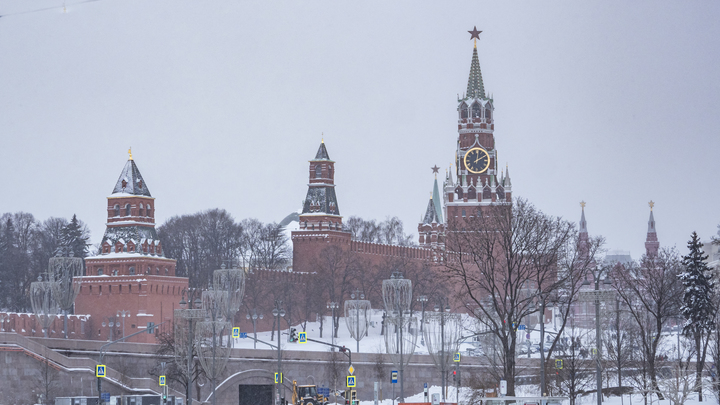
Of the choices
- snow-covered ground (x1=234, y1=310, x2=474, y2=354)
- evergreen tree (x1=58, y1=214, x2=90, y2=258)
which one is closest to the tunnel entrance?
snow-covered ground (x1=234, y1=310, x2=474, y2=354)

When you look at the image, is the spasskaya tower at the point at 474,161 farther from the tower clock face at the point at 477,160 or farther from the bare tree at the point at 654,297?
the bare tree at the point at 654,297

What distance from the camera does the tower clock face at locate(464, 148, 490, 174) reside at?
149 meters

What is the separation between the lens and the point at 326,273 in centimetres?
12469

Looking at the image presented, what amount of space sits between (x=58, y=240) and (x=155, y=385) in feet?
174

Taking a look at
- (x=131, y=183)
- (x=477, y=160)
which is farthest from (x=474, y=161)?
(x=131, y=183)

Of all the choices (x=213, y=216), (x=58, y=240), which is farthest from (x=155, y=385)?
(x=213, y=216)

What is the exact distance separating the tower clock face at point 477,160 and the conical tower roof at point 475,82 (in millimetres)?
7220

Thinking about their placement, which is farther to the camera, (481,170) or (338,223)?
(481,170)

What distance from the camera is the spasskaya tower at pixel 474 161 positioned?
5832 inches

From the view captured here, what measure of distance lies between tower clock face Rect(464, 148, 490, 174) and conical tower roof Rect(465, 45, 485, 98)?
7220 mm

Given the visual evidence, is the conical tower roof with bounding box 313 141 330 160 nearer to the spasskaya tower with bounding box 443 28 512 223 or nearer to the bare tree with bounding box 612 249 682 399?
the spasskaya tower with bounding box 443 28 512 223

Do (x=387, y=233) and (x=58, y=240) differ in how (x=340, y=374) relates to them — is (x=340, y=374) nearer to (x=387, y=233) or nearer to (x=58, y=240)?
(x=58, y=240)

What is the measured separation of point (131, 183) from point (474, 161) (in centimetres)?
5805

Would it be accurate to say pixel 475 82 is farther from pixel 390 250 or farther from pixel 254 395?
pixel 254 395
